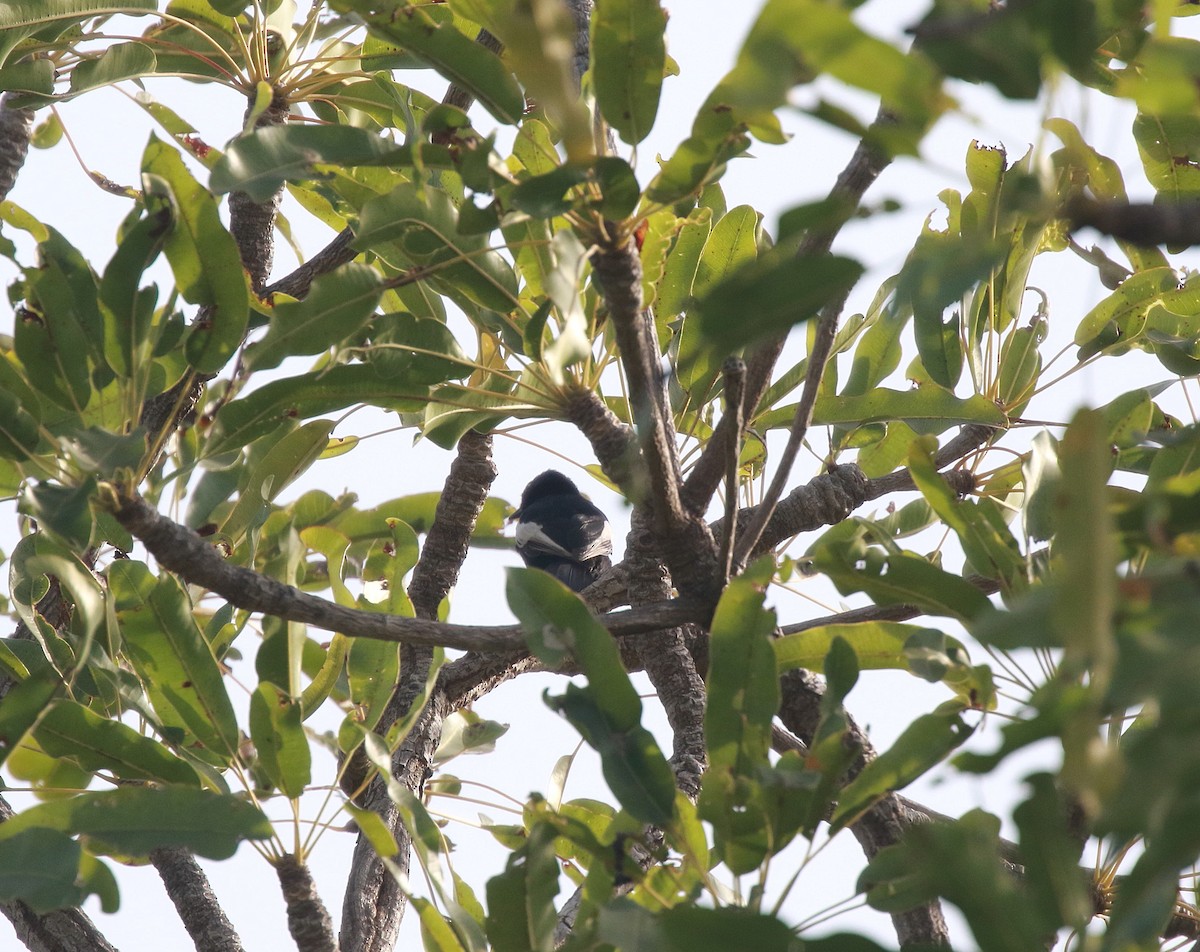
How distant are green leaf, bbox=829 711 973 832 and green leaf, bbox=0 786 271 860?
751 mm

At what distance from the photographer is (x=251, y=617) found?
112 inches

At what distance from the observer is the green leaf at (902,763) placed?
4.75 feet

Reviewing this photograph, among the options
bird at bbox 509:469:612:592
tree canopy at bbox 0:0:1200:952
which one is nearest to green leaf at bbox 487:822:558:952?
tree canopy at bbox 0:0:1200:952

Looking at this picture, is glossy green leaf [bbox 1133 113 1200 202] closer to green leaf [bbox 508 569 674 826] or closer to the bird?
green leaf [bbox 508 569 674 826]

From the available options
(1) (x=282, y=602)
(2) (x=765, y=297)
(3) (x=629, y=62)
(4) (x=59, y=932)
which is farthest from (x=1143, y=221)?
(4) (x=59, y=932)

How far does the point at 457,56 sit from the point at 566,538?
4.73 metres

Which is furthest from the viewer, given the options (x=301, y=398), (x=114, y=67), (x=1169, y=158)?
(x=114, y=67)

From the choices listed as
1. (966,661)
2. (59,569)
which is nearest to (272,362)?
(59,569)

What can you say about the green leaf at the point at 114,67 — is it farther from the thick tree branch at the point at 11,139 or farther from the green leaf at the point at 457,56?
the green leaf at the point at 457,56

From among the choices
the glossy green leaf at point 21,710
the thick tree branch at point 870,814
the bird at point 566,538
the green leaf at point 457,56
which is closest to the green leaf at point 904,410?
the thick tree branch at point 870,814

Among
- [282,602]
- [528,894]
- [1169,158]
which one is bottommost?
[528,894]

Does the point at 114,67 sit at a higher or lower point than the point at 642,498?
higher

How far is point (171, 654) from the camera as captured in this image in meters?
1.86

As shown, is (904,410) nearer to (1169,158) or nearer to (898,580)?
(1169,158)
